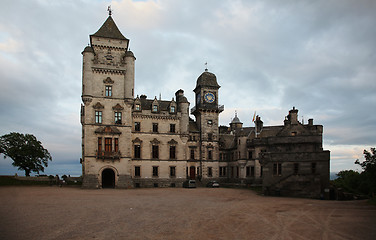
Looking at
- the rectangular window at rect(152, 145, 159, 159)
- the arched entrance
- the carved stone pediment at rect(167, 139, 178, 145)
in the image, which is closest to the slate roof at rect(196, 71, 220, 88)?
the carved stone pediment at rect(167, 139, 178, 145)

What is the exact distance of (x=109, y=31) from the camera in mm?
51156

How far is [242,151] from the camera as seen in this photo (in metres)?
58.0

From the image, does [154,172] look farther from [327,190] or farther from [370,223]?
[370,223]

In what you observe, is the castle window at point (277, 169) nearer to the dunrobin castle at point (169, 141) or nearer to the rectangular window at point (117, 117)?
the dunrobin castle at point (169, 141)

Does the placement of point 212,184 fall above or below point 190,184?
below

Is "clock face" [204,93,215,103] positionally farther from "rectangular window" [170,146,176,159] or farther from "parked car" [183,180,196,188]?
"parked car" [183,180,196,188]

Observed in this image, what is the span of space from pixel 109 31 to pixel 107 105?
13.3 meters

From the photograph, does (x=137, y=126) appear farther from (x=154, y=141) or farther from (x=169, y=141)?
(x=169, y=141)

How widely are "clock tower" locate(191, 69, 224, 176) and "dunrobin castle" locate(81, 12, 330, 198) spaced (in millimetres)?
203

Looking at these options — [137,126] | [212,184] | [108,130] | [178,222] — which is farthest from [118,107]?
[178,222]

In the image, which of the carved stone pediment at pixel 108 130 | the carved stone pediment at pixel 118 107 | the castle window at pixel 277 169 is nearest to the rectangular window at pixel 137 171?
the carved stone pediment at pixel 108 130

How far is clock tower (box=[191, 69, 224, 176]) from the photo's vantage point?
6000cm

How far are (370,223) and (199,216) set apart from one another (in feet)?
36.5

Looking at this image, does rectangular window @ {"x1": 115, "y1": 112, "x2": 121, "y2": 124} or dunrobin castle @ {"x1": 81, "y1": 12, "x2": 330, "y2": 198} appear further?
rectangular window @ {"x1": 115, "y1": 112, "x2": 121, "y2": 124}
